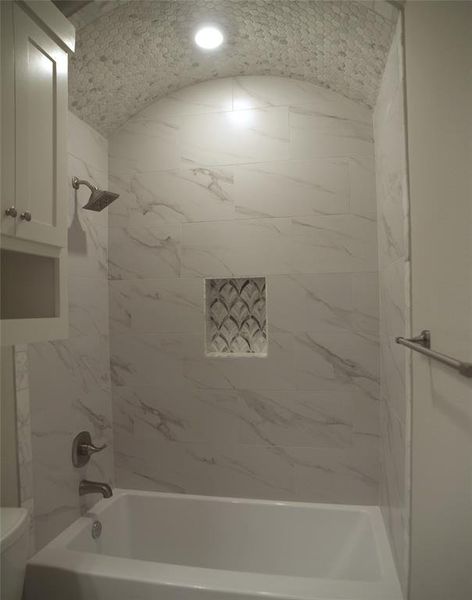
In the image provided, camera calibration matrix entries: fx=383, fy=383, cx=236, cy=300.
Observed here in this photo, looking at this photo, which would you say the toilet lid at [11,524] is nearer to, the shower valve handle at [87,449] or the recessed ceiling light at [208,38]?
the shower valve handle at [87,449]

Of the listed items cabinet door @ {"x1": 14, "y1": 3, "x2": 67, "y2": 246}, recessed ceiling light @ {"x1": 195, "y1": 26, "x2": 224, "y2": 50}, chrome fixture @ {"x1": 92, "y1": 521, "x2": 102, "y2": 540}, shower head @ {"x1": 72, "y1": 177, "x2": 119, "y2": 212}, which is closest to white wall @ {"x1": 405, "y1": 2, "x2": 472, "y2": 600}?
recessed ceiling light @ {"x1": 195, "y1": 26, "x2": 224, "y2": 50}

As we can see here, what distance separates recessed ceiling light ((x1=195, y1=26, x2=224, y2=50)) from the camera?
1.61 m

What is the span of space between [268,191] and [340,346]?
0.86 meters

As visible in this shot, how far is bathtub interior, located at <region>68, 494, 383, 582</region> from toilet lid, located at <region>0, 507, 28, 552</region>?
64 cm

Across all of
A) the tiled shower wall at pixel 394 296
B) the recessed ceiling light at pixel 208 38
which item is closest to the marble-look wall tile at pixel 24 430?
the tiled shower wall at pixel 394 296

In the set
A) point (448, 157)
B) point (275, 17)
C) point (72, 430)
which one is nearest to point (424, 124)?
point (448, 157)

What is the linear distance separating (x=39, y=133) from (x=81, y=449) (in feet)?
4.45

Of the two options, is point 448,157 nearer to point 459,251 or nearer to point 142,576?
point 459,251

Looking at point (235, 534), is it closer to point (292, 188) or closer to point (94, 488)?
point (94, 488)

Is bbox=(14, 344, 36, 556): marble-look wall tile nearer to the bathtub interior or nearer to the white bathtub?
the white bathtub

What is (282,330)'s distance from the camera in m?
1.95

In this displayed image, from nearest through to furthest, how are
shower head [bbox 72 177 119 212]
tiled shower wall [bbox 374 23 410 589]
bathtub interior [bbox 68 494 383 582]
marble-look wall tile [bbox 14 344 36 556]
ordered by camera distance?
1. tiled shower wall [bbox 374 23 410 589]
2. marble-look wall tile [bbox 14 344 36 556]
3. shower head [bbox 72 177 119 212]
4. bathtub interior [bbox 68 494 383 582]

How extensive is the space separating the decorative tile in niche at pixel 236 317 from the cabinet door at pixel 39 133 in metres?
0.97

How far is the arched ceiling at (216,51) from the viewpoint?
145 cm
